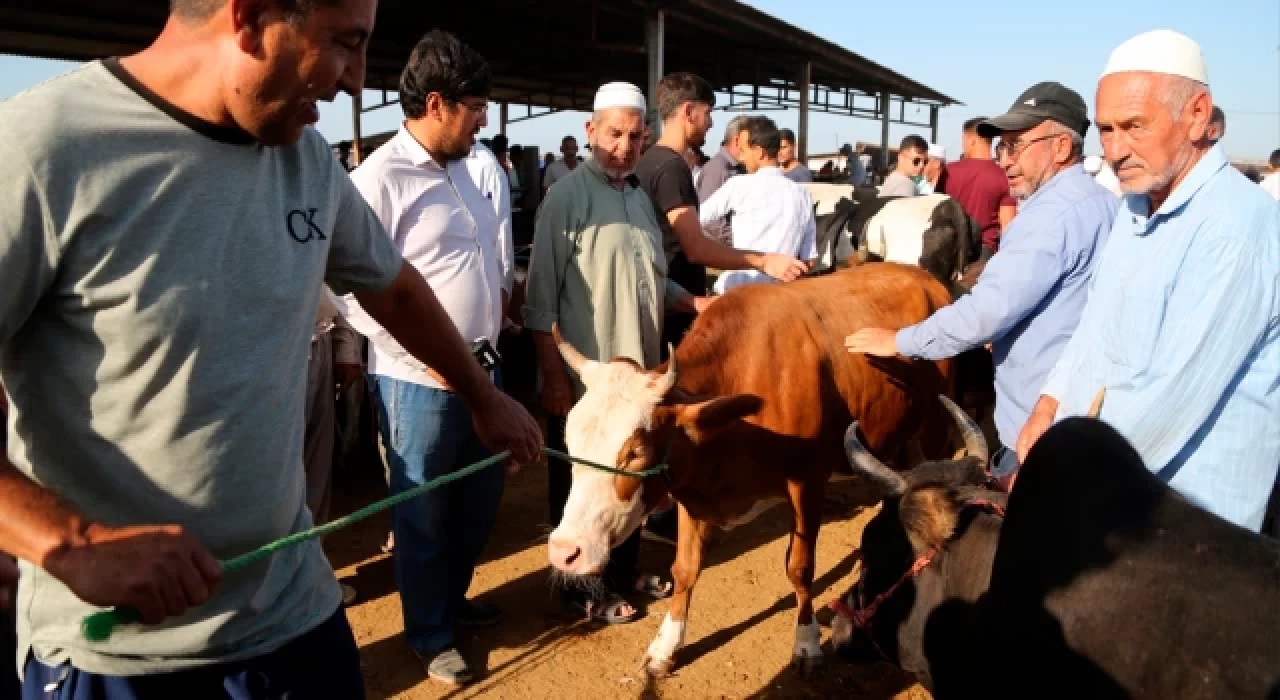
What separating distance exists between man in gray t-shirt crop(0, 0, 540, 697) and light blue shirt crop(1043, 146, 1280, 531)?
2.04 m

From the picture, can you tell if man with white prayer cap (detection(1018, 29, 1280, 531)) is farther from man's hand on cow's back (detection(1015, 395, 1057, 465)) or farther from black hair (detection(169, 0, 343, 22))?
black hair (detection(169, 0, 343, 22))

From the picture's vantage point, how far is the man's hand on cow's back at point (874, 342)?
158 inches

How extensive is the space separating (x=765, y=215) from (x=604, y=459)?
291cm

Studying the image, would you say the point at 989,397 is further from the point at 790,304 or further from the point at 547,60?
the point at 547,60

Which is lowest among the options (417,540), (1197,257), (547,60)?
(417,540)

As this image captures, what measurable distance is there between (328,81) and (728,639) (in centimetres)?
344

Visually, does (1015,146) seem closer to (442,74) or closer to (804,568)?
(804,568)

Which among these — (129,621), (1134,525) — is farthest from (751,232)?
(129,621)

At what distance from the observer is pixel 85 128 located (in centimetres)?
138

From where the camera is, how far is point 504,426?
225 centimetres

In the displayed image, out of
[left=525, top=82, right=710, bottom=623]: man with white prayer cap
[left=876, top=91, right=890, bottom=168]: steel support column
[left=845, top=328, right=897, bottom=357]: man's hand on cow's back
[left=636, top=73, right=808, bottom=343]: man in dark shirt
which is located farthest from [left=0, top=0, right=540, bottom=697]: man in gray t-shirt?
[left=876, top=91, right=890, bottom=168]: steel support column

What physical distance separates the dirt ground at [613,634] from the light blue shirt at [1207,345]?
6.43 feet

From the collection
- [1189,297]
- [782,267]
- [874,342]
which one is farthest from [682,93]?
[1189,297]

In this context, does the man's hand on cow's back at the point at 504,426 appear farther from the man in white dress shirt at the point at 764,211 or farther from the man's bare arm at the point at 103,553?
the man in white dress shirt at the point at 764,211
